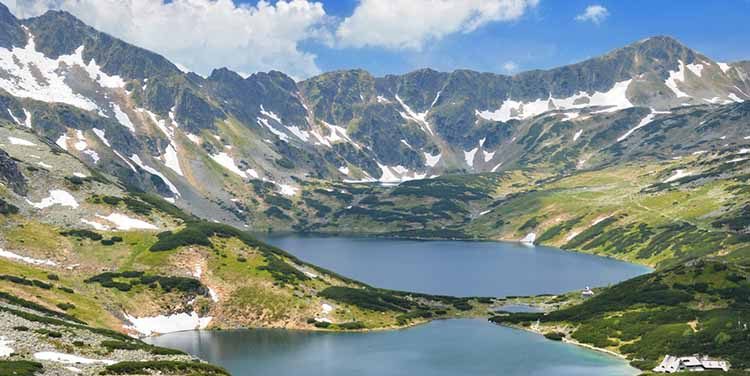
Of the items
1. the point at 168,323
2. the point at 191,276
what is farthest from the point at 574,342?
the point at 191,276

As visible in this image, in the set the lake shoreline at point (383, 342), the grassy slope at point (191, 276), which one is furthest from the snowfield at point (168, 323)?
the lake shoreline at point (383, 342)

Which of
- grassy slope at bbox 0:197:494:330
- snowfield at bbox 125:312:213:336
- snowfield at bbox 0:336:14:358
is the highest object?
grassy slope at bbox 0:197:494:330

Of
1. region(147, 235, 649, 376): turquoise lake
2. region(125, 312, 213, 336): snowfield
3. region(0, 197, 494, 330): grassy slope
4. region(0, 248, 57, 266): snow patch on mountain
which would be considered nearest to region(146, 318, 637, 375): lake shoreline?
region(147, 235, 649, 376): turquoise lake

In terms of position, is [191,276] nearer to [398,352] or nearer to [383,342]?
[383,342]

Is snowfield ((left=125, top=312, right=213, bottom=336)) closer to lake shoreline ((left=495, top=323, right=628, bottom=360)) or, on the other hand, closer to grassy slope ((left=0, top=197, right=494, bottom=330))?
grassy slope ((left=0, top=197, right=494, bottom=330))

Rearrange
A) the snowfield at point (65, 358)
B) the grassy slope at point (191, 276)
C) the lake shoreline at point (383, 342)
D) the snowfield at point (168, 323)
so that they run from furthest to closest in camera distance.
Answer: the grassy slope at point (191, 276), the snowfield at point (168, 323), the lake shoreline at point (383, 342), the snowfield at point (65, 358)

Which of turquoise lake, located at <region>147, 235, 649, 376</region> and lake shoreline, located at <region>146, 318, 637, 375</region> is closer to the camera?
turquoise lake, located at <region>147, 235, 649, 376</region>

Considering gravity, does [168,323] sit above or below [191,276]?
below

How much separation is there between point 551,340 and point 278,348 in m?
57.0

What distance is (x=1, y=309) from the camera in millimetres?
105375

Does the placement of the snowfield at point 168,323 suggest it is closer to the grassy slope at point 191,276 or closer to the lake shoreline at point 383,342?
the grassy slope at point 191,276

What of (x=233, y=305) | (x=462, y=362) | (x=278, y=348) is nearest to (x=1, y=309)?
(x=278, y=348)

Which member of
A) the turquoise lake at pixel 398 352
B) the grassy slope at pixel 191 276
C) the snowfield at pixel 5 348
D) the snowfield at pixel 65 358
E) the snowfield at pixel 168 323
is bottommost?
the turquoise lake at pixel 398 352

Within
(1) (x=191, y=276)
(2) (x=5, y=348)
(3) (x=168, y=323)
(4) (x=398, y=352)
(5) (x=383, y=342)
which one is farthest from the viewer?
(1) (x=191, y=276)
